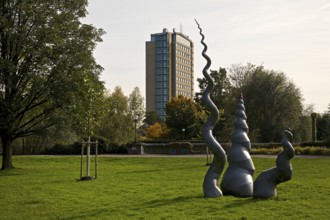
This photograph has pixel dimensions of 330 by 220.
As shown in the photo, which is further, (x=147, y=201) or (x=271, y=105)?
(x=271, y=105)

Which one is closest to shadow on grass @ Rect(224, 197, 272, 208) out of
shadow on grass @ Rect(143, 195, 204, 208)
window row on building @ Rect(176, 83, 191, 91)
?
shadow on grass @ Rect(143, 195, 204, 208)

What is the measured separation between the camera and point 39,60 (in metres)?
25.4

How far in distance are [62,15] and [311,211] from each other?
67.3 feet

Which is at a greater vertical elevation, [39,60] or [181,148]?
[39,60]

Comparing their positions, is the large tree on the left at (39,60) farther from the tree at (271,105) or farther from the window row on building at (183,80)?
the window row on building at (183,80)

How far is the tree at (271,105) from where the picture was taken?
47.4 metres

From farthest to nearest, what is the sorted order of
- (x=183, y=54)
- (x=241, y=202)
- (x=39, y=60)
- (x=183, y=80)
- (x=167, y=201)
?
(x=183, y=54)
(x=183, y=80)
(x=39, y=60)
(x=167, y=201)
(x=241, y=202)

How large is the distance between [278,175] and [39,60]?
17624 mm

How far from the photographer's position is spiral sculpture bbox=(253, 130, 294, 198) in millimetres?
11773

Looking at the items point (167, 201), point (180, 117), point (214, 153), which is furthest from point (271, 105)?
point (167, 201)

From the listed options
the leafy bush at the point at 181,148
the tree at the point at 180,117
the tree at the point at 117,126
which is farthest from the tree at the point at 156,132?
the leafy bush at the point at 181,148

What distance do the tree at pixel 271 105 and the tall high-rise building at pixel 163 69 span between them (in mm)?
103363

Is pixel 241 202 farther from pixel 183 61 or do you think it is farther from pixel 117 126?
pixel 183 61

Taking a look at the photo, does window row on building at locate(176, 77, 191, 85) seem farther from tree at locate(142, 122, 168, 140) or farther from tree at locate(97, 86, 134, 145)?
tree at locate(97, 86, 134, 145)
